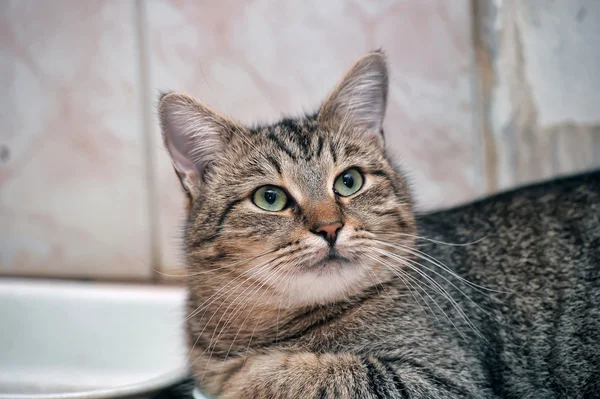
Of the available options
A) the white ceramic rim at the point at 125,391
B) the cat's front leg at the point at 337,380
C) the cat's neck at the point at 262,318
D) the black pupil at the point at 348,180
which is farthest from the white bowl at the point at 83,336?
the black pupil at the point at 348,180

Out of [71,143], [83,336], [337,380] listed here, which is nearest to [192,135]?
[337,380]

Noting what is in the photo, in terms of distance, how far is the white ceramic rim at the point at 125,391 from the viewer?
1.28 meters

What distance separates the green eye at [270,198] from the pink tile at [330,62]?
78cm

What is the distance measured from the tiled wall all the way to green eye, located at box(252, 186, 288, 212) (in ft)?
2.90

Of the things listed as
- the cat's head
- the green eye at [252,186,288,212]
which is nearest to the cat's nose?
the cat's head

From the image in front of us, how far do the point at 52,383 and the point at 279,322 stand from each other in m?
0.93

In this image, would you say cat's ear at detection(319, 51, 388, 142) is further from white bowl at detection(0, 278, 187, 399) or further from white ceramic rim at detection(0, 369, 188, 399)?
white bowl at detection(0, 278, 187, 399)

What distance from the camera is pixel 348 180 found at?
1.25 meters

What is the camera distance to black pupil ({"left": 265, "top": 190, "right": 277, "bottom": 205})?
1.22m

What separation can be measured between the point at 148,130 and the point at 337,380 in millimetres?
1355

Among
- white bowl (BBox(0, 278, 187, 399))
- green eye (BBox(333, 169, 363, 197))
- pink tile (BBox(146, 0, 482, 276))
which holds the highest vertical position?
pink tile (BBox(146, 0, 482, 276))

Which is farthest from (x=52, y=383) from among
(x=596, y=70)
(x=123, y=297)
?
(x=596, y=70)

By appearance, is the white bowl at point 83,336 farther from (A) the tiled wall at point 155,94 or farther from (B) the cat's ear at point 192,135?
(B) the cat's ear at point 192,135

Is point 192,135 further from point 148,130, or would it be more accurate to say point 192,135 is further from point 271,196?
point 148,130
